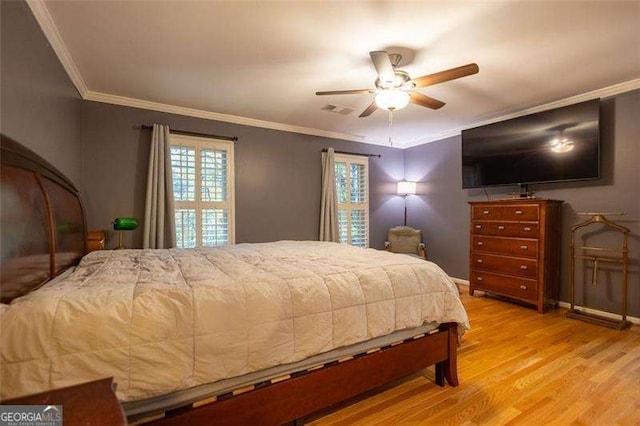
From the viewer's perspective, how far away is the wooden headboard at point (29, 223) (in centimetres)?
122

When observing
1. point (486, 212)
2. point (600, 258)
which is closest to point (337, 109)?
point (486, 212)

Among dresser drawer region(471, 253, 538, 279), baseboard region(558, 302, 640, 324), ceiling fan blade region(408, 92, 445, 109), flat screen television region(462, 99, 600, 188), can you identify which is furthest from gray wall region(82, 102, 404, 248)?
baseboard region(558, 302, 640, 324)

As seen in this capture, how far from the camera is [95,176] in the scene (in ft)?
10.9

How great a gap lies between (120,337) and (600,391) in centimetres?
283

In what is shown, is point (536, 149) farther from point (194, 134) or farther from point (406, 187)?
point (194, 134)

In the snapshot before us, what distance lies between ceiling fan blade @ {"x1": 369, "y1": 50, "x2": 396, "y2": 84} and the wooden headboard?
2.07 m

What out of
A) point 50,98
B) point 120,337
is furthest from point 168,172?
point 120,337

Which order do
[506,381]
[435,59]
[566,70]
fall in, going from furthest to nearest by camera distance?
1. [566,70]
2. [435,59]
3. [506,381]

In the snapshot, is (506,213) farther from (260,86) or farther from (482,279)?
(260,86)

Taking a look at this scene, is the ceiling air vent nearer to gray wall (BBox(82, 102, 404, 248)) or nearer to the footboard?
gray wall (BBox(82, 102, 404, 248))

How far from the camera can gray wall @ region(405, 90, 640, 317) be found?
3.09 meters

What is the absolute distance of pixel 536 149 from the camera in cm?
360

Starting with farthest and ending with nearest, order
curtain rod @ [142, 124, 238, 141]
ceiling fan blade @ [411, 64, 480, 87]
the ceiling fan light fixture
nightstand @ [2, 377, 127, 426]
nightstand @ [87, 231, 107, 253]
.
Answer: curtain rod @ [142, 124, 238, 141] < nightstand @ [87, 231, 107, 253] < the ceiling fan light fixture < ceiling fan blade @ [411, 64, 480, 87] < nightstand @ [2, 377, 127, 426]

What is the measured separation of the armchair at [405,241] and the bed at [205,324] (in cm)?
293
